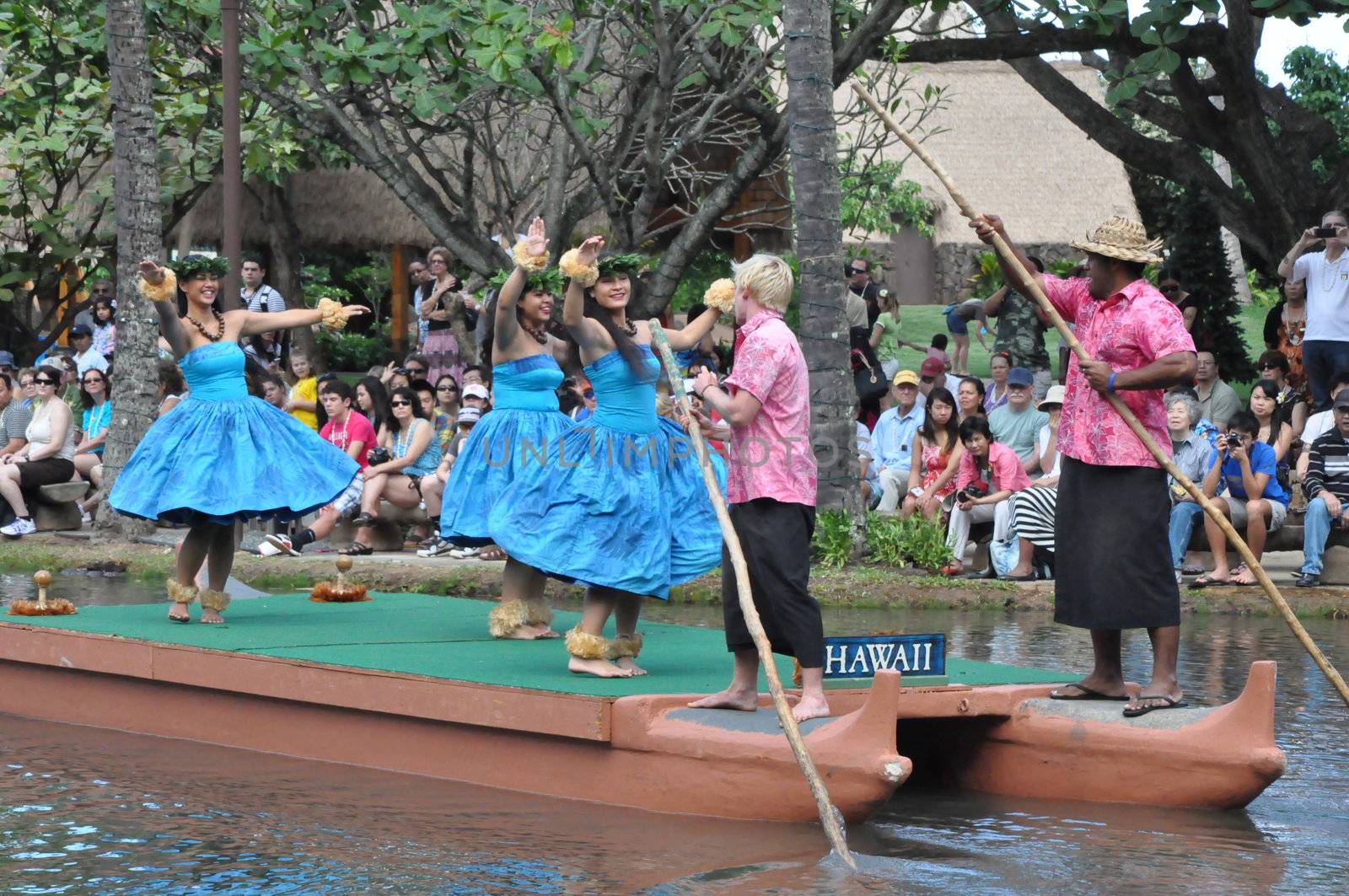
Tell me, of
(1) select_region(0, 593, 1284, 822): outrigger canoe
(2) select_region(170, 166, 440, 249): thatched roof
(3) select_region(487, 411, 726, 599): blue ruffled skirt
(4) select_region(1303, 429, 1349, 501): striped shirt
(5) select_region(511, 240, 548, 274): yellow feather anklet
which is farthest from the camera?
(2) select_region(170, 166, 440, 249): thatched roof

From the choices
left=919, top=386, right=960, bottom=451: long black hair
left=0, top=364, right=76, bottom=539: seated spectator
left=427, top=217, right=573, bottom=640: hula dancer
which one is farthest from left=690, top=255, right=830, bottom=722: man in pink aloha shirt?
left=0, top=364, right=76, bottom=539: seated spectator

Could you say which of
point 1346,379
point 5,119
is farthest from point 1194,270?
point 5,119

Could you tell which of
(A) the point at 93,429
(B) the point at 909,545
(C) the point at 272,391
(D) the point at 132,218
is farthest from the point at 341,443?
(B) the point at 909,545

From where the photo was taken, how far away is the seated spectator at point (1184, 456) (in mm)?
12234

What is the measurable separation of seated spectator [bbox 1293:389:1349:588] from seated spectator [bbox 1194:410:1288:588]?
23cm

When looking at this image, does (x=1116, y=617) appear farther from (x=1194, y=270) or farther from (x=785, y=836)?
(x=1194, y=270)

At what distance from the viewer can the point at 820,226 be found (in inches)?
478

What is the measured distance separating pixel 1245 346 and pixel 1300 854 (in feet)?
50.5

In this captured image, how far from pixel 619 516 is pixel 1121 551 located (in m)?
1.86

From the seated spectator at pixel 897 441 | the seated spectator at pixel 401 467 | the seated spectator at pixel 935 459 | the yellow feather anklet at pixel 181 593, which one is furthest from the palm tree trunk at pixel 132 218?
the seated spectator at pixel 935 459

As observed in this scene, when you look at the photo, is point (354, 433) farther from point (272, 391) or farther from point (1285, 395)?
point (1285, 395)

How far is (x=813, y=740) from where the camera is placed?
6.32 metres

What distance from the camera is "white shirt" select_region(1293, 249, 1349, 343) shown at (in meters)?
14.2

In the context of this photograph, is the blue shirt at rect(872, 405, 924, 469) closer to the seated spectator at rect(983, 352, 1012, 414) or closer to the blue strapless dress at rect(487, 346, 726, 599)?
the seated spectator at rect(983, 352, 1012, 414)
